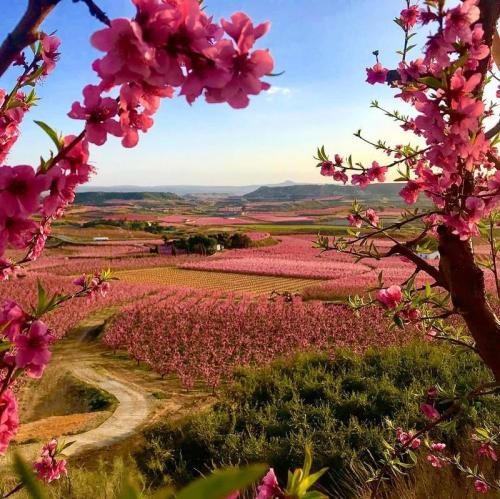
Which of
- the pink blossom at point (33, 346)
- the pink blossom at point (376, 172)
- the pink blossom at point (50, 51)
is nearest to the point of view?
the pink blossom at point (33, 346)

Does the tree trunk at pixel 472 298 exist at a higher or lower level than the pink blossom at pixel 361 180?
lower

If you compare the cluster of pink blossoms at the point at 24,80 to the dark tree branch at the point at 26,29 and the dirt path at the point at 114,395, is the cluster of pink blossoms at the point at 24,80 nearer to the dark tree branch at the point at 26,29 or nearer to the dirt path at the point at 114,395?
the dark tree branch at the point at 26,29

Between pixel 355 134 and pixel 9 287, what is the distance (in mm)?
17903

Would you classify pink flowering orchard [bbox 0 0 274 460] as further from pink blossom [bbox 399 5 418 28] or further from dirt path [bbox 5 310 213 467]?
dirt path [bbox 5 310 213 467]

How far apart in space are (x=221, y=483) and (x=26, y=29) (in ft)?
2.87

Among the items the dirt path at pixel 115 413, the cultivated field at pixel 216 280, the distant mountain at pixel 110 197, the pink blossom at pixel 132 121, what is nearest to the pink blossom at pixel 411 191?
the pink blossom at pixel 132 121

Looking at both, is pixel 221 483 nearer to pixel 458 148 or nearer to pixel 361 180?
pixel 458 148

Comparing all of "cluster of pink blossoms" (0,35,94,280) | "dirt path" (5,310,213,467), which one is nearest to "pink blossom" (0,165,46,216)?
"cluster of pink blossoms" (0,35,94,280)

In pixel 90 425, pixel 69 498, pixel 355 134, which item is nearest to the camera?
pixel 355 134

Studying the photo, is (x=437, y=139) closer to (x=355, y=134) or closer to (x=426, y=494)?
(x=355, y=134)

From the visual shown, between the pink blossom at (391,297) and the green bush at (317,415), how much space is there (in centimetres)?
220

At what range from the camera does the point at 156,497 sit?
1.19 feet

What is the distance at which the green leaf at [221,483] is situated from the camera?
0.34m

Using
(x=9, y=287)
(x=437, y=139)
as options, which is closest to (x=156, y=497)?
(x=437, y=139)
